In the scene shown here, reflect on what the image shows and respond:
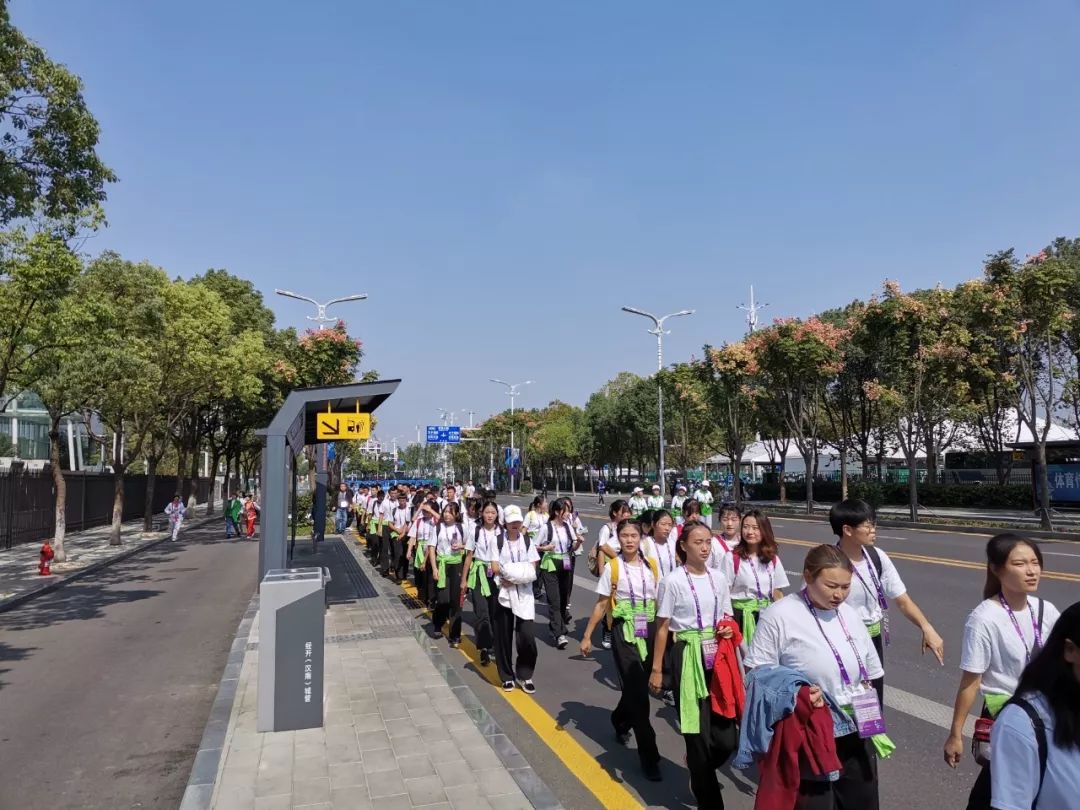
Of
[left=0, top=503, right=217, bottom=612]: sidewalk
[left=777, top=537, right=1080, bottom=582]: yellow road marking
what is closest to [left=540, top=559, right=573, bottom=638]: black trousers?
[left=777, top=537, right=1080, bottom=582]: yellow road marking

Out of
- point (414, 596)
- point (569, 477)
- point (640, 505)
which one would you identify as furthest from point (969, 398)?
point (569, 477)

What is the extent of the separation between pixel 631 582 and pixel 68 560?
56.7 ft

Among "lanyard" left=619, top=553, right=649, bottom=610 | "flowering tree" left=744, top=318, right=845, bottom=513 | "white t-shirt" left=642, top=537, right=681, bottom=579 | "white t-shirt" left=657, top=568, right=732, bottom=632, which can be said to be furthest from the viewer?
"flowering tree" left=744, top=318, right=845, bottom=513

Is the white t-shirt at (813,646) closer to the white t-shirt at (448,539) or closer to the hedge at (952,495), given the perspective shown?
the white t-shirt at (448,539)

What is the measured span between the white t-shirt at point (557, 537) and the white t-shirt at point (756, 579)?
12.4 ft

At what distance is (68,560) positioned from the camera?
1841cm

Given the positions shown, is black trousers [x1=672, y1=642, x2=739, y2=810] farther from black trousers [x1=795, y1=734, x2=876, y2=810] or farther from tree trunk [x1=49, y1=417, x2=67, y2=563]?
tree trunk [x1=49, y1=417, x2=67, y2=563]

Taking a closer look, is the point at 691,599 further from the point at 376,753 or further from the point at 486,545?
the point at 486,545

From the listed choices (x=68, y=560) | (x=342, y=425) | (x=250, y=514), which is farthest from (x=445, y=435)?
(x=342, y=425)

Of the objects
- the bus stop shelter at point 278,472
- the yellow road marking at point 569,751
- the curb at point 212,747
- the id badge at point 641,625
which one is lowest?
the yellow road marking at point 569,751

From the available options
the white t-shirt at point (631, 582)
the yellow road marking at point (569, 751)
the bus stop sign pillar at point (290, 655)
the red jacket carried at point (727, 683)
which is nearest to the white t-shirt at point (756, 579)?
the white t-shirt at point (631, 582)

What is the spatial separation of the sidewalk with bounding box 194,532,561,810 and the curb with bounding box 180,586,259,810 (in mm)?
11

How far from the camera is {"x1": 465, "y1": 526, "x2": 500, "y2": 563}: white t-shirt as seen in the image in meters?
7.30

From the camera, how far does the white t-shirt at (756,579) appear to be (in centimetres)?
562
